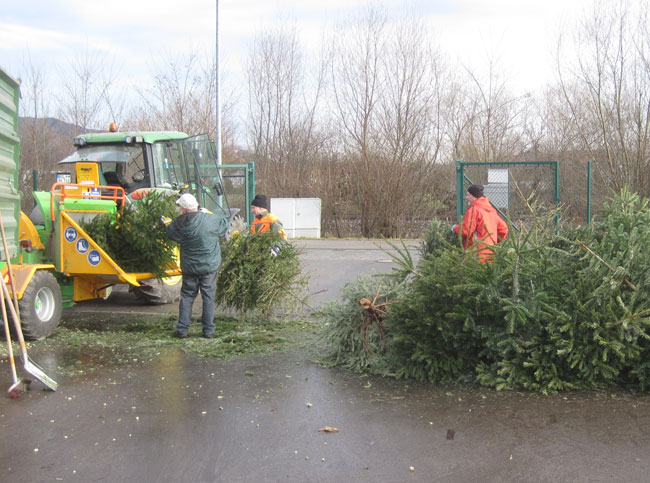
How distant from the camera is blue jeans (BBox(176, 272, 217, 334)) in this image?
23.8ft

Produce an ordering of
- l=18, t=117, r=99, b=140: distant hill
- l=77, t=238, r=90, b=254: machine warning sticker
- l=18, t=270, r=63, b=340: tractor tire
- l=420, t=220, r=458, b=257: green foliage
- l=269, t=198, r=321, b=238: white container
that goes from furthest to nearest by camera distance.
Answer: l=269, t=198, r=321, b=238: white container < l=18, t=117, r=99, b=140: distant hill < l=420, t=220, r=458, b=257: green foliage < l=77, t=238, r=90, b=254: machine warning sticker < l=18, t=270, r=63, b=340: tractor tire

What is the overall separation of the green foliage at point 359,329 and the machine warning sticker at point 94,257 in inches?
116

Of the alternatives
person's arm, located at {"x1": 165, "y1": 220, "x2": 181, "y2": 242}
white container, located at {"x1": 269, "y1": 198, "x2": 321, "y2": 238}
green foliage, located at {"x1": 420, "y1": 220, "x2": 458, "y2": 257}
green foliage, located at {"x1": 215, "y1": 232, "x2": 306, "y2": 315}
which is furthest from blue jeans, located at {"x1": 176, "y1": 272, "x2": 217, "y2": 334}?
white container, located at {"x1": 269, "y1": 198, "x2": 321, "y2": 238}

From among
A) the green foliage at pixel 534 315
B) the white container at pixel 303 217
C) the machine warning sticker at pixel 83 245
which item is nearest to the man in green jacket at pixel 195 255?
the machine warning sticker at pixel 83 245

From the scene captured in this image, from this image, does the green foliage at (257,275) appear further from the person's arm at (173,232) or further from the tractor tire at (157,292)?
the tractor tire at (157,292)

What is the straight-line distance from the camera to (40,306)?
7.11 m

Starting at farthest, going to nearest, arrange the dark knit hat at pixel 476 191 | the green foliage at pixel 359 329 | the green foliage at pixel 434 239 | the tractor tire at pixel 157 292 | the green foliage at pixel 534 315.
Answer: the tractor tire at pixel 157 292
the green foliage at pixel 434 239
the dark knit hat at pixel 476 191
the green foliage at pixel 359 329
the green foliage at pixel 534 315

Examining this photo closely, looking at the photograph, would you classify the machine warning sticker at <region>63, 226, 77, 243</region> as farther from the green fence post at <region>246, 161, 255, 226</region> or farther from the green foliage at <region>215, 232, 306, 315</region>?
the green fence post at <region>246, 161, 255, 226</region>

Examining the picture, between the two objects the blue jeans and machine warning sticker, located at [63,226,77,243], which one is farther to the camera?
machine warning sticker, located at [63,226,77,243]

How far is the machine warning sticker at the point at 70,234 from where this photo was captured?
7406mm

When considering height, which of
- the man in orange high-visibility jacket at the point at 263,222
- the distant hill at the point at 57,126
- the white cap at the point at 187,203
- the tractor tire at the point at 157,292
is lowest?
the tractor tire at the point at 157,292

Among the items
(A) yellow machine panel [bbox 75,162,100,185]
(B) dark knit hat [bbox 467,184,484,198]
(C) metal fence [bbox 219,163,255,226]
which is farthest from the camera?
(C) metal fence [bbox 219,163,255,226]

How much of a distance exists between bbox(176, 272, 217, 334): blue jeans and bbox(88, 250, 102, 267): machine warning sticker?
103cm

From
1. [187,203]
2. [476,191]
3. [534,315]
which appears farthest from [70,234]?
[534,315]
